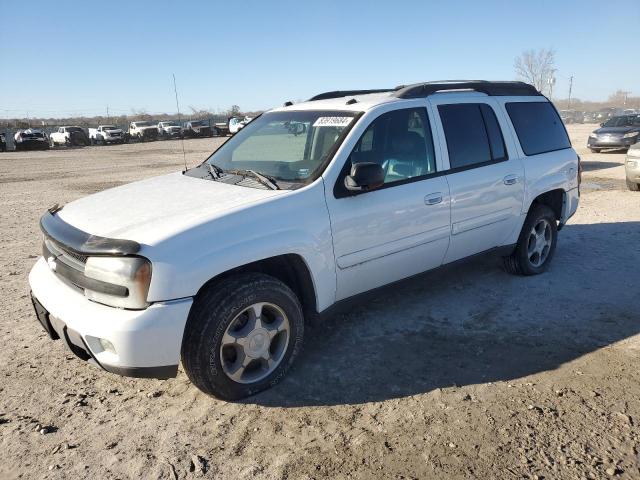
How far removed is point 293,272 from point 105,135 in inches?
1626

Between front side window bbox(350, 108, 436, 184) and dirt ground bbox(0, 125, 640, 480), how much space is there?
40.4 inches

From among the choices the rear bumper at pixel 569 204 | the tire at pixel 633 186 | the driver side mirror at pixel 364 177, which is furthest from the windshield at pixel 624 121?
the driver side mirror at pixel 364 177

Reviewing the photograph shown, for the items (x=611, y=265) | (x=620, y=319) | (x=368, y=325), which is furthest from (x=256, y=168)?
(x=611, y=265)

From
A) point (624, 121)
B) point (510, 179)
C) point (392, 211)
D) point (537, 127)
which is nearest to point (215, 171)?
point (392, 211)

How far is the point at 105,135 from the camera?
4019 centimetres

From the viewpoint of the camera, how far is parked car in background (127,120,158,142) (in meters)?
41.8

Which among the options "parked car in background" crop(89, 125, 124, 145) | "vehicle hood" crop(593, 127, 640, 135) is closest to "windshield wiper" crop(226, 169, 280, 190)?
"vehicle hood" crop(593, 127, 640, 135)

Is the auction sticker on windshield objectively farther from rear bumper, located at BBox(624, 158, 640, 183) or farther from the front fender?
rear bumper, located at BBox(624, 158, 640, 183)

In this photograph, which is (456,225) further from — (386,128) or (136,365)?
(136,365)

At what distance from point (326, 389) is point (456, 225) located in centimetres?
179

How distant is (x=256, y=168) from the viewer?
12.6ft

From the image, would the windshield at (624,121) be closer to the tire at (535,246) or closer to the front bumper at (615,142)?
the front bumper at (615,142)

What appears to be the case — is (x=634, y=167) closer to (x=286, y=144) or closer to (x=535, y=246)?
(x=535, y=246)

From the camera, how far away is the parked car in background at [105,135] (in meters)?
40.1
